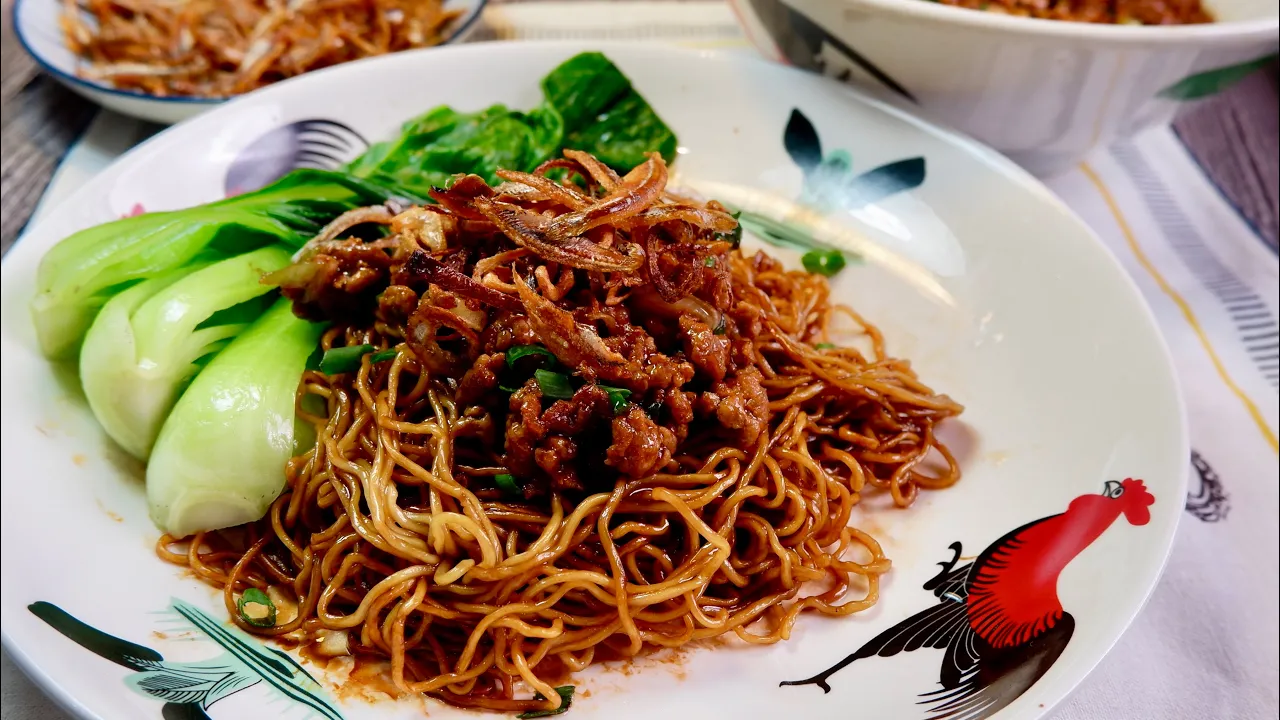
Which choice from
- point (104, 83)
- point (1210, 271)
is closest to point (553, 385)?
point (1210, 271)

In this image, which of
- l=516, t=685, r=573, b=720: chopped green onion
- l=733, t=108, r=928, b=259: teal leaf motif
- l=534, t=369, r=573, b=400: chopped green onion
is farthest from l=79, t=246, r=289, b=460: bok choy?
l=733, t=108, r=928, b=259: teal leaf motif

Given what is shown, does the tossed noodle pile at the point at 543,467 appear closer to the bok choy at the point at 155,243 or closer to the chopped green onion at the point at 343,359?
the chopped green onion at the point at 343,359

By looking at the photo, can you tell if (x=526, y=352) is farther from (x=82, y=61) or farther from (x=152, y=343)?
(x=82, y=61)

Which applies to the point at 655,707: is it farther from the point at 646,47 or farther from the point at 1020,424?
the point at 646,47

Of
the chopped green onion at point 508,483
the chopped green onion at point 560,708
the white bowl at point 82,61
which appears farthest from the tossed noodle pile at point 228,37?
the chopped green onion at point 560,708

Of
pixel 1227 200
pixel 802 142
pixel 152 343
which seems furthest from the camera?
pixel 1227 200
